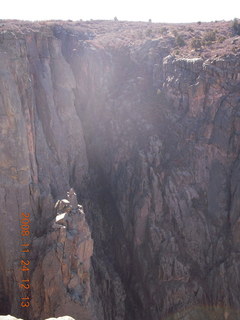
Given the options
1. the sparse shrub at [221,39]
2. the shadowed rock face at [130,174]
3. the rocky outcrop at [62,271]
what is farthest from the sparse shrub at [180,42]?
the rocky outcrop at [62,271]

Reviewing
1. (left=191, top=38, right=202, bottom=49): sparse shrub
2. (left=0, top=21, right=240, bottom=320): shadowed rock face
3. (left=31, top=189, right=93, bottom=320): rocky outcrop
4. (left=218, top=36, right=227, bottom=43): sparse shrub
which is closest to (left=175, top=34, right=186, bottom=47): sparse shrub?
(left=191, top=38, right=202, bottom=49): sparse shrub

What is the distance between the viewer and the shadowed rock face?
2375 cm

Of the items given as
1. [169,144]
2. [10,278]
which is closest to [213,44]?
[169,144]

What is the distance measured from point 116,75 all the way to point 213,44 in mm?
11031

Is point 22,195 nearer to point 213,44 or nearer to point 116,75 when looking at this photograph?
point 116,75

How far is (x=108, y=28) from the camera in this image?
54156 millimetres

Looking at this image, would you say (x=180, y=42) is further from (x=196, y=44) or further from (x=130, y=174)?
(x=130, y=174)

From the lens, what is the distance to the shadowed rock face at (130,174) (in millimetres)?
23750
